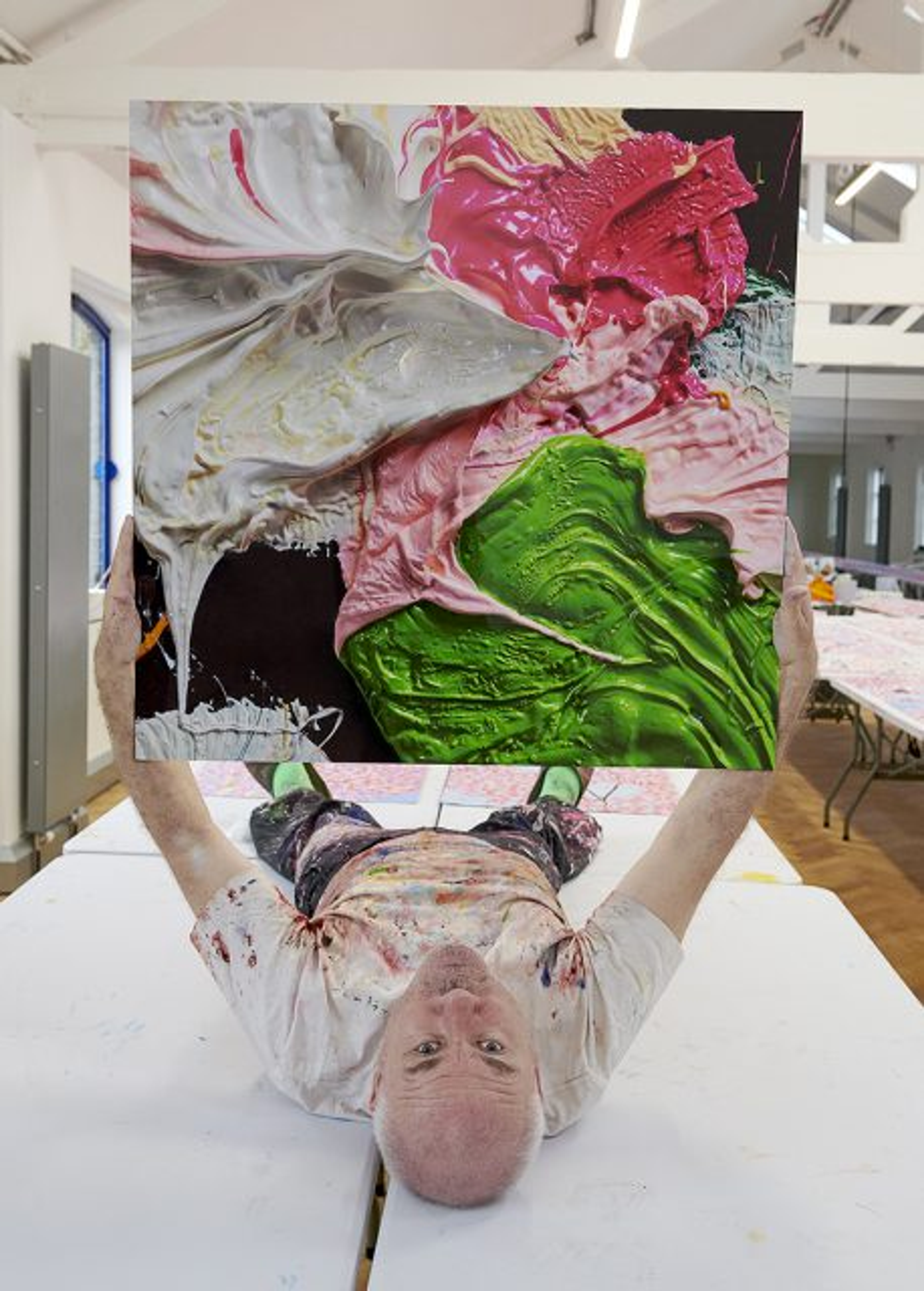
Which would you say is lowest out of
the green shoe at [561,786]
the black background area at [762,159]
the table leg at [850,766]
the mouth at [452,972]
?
the table leg at [850,766]

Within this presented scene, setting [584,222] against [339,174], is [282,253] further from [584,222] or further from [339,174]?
[584,222]

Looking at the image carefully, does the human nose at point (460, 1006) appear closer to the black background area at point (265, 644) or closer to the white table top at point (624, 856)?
the black background area at point (265, 644)

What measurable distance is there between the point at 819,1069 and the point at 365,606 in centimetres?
83

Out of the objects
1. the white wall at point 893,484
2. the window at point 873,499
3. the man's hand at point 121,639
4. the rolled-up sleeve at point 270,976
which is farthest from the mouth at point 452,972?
the window at point 873,499

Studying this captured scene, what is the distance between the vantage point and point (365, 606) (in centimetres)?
140

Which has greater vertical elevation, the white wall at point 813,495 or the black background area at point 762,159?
the white wall at point 813,495

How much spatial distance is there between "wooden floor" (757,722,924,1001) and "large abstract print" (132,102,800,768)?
73.7 inches

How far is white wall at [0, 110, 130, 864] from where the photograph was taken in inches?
140

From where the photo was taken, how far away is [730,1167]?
1.34 m

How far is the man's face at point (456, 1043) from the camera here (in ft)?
4.03

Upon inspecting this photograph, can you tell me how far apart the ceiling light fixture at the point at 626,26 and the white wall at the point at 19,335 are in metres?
1.76

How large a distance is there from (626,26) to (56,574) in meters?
2.34

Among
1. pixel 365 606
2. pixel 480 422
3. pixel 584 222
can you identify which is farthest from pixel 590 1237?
pixel 584 222

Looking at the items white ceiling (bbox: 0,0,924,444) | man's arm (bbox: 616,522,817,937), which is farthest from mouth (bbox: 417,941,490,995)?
white ceiling (bbox: 0,0,924,444)
